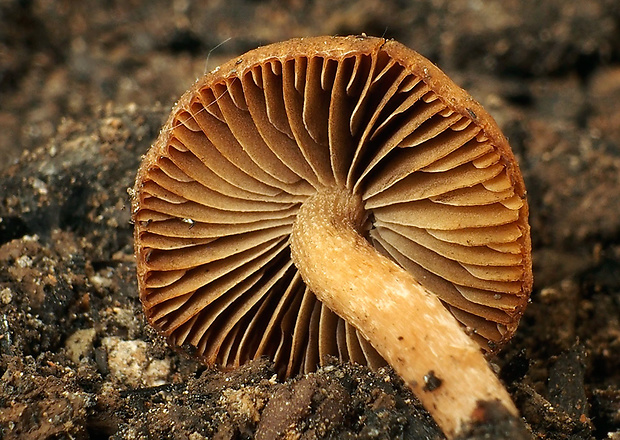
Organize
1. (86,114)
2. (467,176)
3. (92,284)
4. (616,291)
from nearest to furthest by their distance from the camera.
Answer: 1. (467,176)
2. (92,284)
3. (616,291)
4. (86,114)

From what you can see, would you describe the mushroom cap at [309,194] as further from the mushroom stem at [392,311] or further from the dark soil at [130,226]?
the dark soil at [130,226]

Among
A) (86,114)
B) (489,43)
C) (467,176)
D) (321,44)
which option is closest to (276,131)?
(321,44)

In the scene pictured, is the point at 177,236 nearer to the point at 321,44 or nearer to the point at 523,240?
the point at 321,44

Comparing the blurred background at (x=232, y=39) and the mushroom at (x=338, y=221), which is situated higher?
the blurred background at (x=232, y=39)

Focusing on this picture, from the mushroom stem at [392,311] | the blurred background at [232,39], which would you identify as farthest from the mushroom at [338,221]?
the blurred background at [232,39]

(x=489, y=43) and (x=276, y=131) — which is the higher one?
(x=489, y=43)

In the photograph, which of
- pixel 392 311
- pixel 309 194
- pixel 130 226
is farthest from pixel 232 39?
pixel 392 311

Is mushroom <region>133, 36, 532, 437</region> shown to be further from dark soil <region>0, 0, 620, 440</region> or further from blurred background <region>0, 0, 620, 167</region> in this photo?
blurred background <region>0, 0, 620, 167</region>

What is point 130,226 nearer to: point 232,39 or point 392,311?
point 392,311
